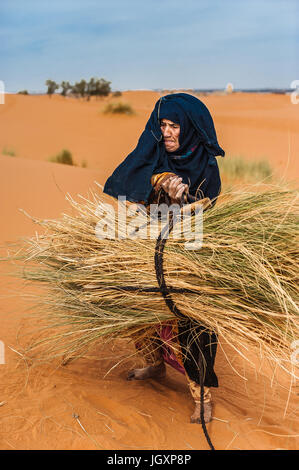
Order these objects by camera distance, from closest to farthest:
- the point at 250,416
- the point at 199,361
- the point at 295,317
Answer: the point at 295,317
the point at 199,361
the point at 250,416

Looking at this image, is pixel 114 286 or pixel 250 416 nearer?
pixel 114 286

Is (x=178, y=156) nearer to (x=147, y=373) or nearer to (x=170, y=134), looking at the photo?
(x=170, y=134)

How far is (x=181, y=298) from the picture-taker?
235cm

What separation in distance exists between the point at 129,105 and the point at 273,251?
2242 cm

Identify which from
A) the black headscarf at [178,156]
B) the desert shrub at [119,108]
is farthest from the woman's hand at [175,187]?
the desert shrub at [119,108]

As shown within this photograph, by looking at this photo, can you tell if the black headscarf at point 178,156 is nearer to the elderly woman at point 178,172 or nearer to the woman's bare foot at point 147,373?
the elderly woman at point 178,172

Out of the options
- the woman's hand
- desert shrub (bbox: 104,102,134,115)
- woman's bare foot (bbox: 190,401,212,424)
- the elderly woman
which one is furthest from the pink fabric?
desert shrub (bbox: 104,102,134,115)

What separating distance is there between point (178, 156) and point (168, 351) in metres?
1.13

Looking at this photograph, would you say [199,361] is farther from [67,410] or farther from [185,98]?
[185,98]

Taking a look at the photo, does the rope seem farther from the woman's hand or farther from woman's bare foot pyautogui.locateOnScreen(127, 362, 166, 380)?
woman's bare foot pyautogui.locateOnScreen(127, 362, 166, 380)

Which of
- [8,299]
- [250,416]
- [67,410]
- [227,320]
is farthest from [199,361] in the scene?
[8,299]

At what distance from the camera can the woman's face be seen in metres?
2.83

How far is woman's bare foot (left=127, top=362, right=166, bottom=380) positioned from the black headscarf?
1068mm

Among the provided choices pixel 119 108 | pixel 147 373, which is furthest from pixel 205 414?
pixel 119 108
